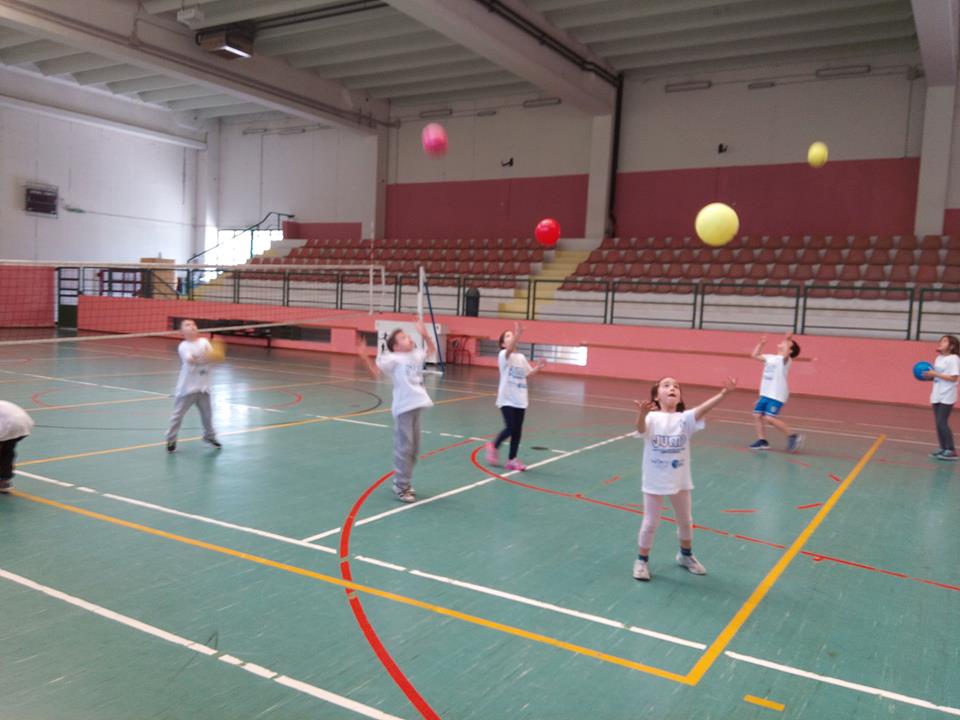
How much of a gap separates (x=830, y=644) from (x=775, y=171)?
64.5ft

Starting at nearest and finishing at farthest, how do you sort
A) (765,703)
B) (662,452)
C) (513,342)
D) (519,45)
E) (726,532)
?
(765,703) < (662,452) < (726,532) < (513,342) < (519,45)

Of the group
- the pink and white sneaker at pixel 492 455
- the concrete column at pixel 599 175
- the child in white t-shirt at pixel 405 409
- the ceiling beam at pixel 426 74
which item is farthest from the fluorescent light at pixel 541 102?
the child in white t-shirt at pixel 405 409

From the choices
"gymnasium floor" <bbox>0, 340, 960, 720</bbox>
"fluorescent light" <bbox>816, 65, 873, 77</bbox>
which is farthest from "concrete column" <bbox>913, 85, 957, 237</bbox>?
"gymnasium floor" <bbox>0, 340, 960, 720</bbox>

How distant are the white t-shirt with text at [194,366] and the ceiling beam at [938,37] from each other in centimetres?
1365

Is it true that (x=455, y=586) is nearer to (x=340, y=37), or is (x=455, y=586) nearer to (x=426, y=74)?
(x=340, y=37)

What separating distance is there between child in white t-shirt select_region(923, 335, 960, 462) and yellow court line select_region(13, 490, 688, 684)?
25.4ft

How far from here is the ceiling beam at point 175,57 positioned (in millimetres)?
17719

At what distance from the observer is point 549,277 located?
2216cm

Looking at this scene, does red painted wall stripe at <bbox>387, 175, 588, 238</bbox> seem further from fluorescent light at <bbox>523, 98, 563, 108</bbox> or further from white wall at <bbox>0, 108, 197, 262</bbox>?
white wall at <bbox>0, 108, 197, 262</bbox>

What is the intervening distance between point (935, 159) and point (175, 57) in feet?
66.3

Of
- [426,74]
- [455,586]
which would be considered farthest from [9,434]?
[426,74]

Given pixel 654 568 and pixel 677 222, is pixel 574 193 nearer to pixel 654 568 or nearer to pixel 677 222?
pixel 677 222

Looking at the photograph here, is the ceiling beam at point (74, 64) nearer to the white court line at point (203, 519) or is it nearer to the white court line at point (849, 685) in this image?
the white court line at point (203, 519)

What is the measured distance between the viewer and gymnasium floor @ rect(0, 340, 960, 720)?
3.56m
